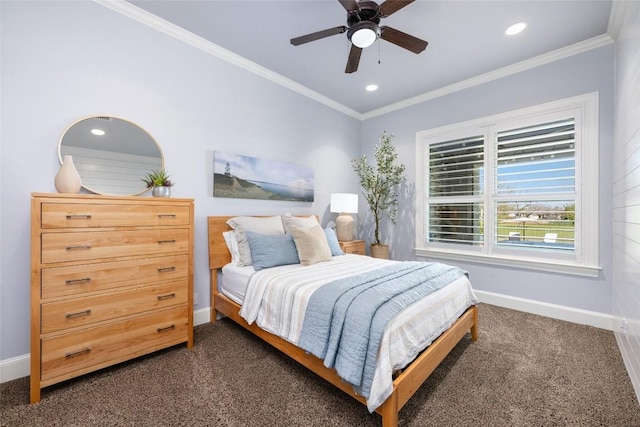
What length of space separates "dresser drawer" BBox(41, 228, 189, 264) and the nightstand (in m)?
2.08

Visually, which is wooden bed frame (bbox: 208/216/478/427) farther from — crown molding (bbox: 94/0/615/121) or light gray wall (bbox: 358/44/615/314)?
crown molding (bbox: 94/0/615/121)

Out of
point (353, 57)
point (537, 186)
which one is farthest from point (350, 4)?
point (537, 186)

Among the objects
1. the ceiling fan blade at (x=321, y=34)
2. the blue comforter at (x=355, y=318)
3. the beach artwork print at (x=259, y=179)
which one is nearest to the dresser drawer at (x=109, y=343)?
the blue comforter at (x=355, y=318)

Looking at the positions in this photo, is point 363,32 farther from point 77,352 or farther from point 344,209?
point 77,352

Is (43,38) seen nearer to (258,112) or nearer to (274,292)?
(258,112)

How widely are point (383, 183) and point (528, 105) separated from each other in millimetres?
1893

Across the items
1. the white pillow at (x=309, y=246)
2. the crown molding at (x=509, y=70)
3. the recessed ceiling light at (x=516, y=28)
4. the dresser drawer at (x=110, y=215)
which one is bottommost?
the white pillow at (x=309, y=246)

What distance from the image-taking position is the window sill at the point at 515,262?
8.96 ft

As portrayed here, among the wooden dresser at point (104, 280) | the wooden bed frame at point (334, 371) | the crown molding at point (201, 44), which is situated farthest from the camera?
the crown molding at point (201, 44)

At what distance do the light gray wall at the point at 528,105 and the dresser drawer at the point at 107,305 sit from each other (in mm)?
3146

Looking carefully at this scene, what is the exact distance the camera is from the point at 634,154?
1799 millimetres

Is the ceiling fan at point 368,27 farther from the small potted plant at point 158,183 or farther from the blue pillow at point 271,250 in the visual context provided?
the blue pillow at point 271,250

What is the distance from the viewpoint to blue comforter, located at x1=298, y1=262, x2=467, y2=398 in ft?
4.42

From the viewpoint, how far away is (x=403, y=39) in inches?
82.9
